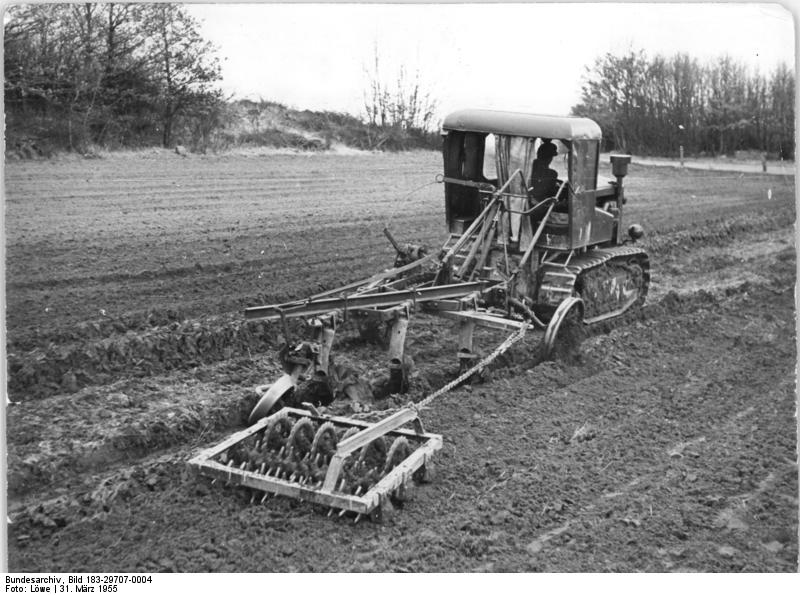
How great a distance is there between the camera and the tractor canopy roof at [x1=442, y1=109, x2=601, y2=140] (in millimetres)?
9562

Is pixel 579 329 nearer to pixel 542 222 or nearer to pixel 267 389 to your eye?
pixel 542 222

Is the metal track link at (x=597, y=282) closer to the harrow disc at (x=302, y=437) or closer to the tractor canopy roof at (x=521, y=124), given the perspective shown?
the tractor canopy roof at (x=521, y=124)

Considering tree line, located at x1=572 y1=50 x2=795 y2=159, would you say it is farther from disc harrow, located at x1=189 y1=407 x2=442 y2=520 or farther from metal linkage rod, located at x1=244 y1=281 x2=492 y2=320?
disc harrow, located at x1=189 y1=407 x2=442 y2=520

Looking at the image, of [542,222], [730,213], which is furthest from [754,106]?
[730,213]

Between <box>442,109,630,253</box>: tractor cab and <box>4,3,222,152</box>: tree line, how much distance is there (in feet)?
9.59

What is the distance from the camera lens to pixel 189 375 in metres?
8.63

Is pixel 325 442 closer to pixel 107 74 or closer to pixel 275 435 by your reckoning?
pixel 275 435

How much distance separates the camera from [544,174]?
1003 centimetres

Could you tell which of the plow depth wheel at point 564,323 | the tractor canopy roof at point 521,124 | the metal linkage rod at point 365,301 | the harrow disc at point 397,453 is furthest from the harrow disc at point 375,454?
the tractor canopy roof at point 521,124

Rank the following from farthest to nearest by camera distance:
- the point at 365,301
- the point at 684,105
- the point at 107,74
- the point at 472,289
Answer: the point at 684,105 < the point at 107,74 < the point at 472,289 < the point at 365,301

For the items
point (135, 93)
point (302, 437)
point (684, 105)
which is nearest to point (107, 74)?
point (135, 93)

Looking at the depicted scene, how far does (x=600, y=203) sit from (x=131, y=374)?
5.66 meters

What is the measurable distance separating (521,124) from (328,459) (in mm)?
4640

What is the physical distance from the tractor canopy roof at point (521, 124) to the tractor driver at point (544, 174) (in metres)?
0.26
